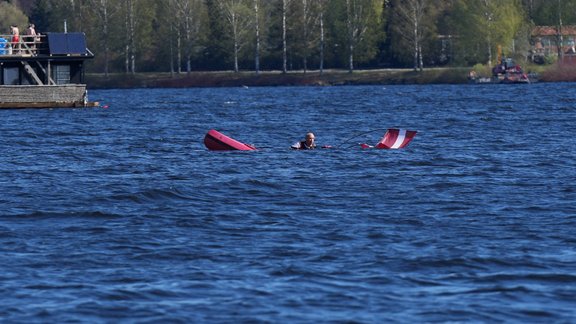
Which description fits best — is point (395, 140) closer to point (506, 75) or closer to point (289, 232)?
point (289, 232)

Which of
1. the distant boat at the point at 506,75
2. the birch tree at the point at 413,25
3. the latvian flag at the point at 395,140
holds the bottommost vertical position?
the latvian flag at the point at 395,140

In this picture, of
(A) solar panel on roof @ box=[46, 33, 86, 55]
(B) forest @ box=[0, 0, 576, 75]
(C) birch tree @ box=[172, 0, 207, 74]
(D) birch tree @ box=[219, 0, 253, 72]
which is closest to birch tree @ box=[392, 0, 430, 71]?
(B) forest @ box=[0, 0, 576, 75]

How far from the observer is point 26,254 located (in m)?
18.5

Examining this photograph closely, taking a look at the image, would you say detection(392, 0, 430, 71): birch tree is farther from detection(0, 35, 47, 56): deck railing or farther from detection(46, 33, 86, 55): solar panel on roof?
detection(0, 35, 47, 56): deck railing

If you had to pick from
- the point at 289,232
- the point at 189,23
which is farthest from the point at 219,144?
the point at 189,23

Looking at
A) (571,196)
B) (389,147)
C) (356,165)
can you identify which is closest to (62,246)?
(571,196)

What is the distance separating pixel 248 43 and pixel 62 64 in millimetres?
64311

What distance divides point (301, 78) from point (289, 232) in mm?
106579

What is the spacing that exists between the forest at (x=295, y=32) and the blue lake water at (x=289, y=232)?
83681 mm

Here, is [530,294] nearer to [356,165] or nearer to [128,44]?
[356,165]

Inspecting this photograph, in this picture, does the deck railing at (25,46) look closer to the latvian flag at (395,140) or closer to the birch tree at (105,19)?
the latvian flag at (395,140)

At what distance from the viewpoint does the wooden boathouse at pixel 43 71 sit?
212 ft

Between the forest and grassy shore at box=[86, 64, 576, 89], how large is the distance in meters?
1.33

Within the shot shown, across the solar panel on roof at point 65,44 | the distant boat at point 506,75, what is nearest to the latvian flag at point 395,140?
the solar panel on roof at point 65,44
